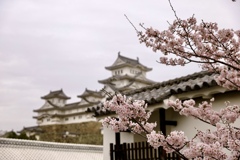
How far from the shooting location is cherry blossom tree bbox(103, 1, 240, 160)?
8.98 ft

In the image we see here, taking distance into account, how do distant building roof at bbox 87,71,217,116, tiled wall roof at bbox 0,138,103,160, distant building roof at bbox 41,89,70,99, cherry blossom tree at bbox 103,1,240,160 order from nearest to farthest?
cherry blossom tree at bbox 103,1,240,160 → distant building roof at bbox 87,71,217,116 → tiled wall roof at bbox 0,138,103,160 → distant building roof at bbox 41,89,70,99

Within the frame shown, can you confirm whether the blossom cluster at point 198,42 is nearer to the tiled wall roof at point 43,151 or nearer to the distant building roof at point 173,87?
the distant building roof at point 173,87

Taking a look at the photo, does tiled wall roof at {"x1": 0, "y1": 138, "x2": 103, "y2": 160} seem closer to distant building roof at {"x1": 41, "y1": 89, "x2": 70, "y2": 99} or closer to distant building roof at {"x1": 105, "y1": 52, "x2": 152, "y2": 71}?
distant building roof at {"x1": 105, "y1": 52, "x2": 152, "y2": 71}

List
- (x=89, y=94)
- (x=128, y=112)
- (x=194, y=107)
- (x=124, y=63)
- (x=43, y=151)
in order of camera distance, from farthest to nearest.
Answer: (x=89, y=94) < (x=124, y=63) < (x=43, y=151) < (x=194, y=107) < (x=128, y=112)

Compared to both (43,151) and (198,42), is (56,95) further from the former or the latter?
(198,42)

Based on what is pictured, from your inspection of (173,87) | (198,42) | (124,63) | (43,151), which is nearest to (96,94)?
(124,63)

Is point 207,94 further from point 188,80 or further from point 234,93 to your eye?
point 188,80

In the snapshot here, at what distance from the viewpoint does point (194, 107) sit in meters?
3.65

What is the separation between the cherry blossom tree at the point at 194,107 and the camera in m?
2.74

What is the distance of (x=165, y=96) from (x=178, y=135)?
10.2ft

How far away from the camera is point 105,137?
7.73m

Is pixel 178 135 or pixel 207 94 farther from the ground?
pixel 207 94

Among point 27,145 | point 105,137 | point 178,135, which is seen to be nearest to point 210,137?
point 178,135

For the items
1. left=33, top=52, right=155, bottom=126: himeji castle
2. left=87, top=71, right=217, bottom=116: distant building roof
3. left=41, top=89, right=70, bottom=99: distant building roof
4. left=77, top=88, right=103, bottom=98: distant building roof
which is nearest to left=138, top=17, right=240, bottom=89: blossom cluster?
left=87, top=71, right=217, bottom=116: distant building roof
